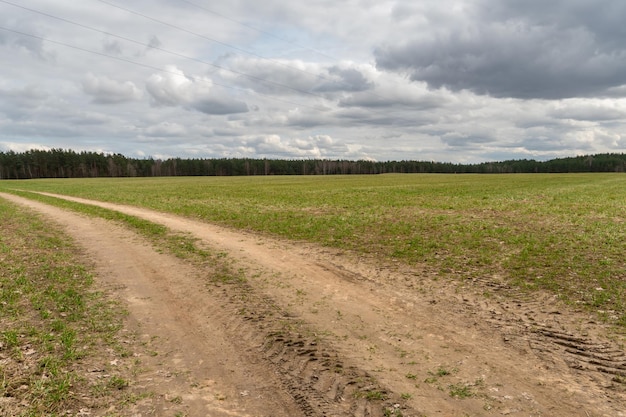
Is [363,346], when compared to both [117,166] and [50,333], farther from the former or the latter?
[117,166]

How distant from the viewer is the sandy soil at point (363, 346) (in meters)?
5.47

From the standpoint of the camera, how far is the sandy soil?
215 inches

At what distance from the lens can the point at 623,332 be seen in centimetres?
770

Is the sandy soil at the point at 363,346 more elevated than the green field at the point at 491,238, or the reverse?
the green field at the point at 491,238

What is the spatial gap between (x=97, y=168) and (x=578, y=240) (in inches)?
7198

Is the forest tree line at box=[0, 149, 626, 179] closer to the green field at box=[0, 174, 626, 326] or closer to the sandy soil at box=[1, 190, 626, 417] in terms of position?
the green field at box=[0, 174, 626, 326]

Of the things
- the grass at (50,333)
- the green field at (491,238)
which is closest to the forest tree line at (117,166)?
the green field at (491,238)

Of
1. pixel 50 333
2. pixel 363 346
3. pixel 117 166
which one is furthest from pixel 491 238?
pixel 117 166

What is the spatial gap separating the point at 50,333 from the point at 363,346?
587cm

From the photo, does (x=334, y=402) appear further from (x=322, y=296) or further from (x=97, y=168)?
(x=97, y=168)

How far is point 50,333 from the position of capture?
752 cm

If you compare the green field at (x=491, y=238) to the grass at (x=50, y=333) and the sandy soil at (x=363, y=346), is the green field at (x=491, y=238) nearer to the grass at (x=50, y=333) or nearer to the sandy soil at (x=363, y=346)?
the sandy soil at (x=363, y=346)

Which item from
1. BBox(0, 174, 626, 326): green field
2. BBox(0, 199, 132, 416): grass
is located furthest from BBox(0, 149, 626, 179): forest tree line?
BBox(0, 199, 132, 416): grass

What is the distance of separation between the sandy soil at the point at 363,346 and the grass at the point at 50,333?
718 millimetres
